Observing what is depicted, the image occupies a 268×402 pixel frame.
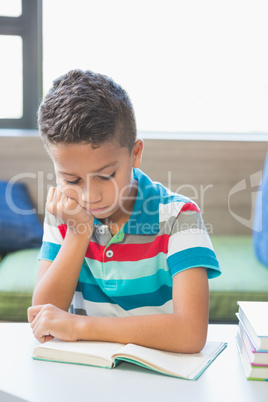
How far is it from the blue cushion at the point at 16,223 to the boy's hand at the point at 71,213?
4.17 ft

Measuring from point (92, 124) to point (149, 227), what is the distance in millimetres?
280

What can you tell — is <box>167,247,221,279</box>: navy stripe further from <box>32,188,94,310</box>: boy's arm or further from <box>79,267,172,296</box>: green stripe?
<box>32,188,94,310</box>: boy's arm

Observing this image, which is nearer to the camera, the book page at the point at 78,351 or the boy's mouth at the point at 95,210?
the book page at the point at 78,351

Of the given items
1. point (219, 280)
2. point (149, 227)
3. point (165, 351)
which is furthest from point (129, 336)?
point (219, 280)

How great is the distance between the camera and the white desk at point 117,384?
74cm

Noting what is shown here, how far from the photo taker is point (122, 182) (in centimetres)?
109

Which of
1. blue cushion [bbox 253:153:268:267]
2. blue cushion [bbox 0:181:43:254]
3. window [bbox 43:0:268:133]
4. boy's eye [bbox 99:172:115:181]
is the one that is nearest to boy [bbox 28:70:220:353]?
boy's eye [bbox 99:172:115:181]

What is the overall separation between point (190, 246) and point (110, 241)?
19cm

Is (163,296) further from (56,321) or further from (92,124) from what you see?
(92,124)

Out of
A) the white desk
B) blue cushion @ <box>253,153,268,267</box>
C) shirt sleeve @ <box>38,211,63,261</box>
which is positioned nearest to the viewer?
the white desk

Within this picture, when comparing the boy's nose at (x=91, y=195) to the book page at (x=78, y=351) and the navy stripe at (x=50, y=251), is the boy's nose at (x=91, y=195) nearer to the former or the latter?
the navy stripe at (x=50, y=251)

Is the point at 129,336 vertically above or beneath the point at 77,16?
beneath

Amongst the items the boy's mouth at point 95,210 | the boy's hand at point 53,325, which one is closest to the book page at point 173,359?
the boy's hand at point 53,325

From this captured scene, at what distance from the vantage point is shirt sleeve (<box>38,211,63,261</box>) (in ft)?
3.94
